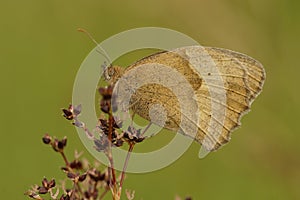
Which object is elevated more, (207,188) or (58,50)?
(58,50)

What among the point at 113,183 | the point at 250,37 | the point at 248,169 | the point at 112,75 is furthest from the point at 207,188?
the point at 113,183

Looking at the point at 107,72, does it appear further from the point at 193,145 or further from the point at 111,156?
the point at 193,145

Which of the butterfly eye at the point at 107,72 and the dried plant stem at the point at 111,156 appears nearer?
the dried plant stem at the point at 111,156

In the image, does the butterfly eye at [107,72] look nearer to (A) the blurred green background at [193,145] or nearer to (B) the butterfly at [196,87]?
(B) the butterfly at [196,87]

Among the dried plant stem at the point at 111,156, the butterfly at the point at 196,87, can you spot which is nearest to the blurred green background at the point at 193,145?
the butterfly at the point at 196,87

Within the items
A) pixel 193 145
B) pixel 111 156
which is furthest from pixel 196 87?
pixel 193 145

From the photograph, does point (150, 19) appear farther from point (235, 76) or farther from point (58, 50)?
point (235, 76)

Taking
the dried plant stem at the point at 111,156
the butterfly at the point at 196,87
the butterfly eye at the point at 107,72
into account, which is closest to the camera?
the dried plant stem at the point at 111,156
